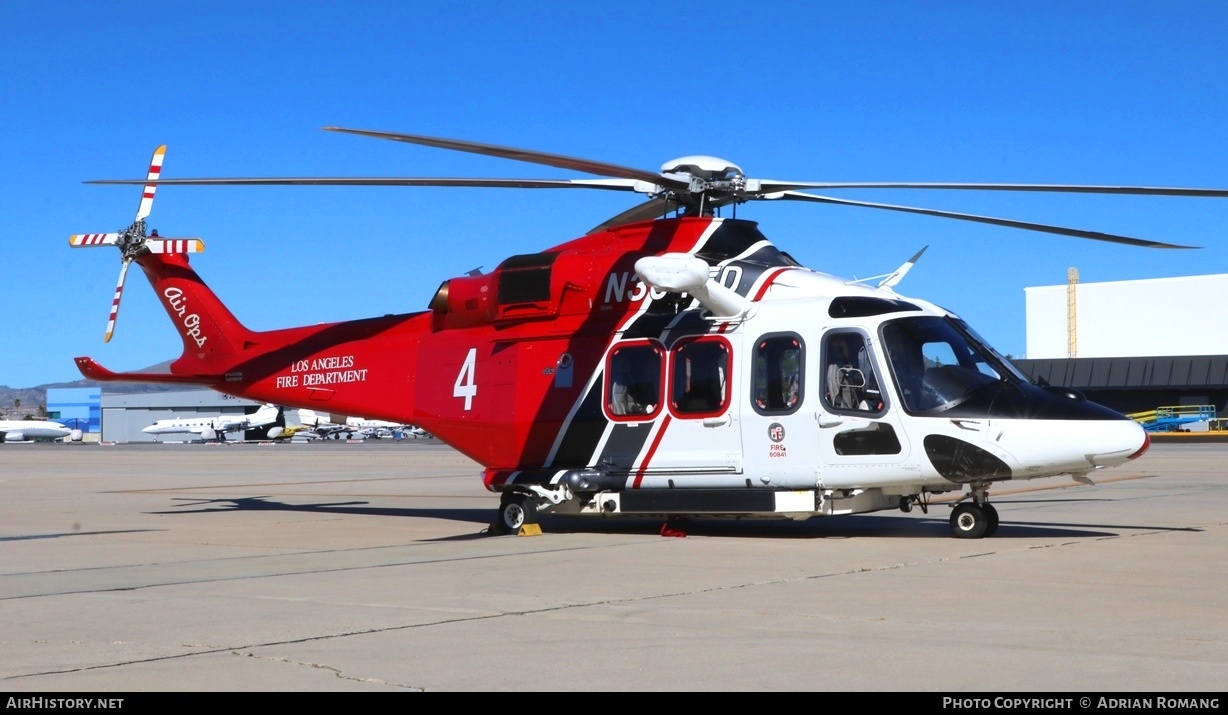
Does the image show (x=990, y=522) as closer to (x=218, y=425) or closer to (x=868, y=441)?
(x=868, y=441)

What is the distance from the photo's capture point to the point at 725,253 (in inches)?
553

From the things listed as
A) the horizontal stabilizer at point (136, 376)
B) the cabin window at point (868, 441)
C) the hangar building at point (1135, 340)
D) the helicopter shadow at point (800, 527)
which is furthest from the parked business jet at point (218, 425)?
the cabin window at point (868, 441)

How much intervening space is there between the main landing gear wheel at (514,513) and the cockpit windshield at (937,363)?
464 cm

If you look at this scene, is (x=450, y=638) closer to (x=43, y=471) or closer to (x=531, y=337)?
(x=531, y=337)

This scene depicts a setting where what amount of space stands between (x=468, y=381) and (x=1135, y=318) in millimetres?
82951

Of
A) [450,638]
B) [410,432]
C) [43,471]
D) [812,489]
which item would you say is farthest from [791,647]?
[410,432]

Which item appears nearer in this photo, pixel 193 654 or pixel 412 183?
pixel 193 654

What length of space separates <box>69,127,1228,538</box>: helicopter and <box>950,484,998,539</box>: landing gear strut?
0.06ft

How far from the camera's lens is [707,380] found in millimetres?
13773

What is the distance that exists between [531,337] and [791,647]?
28.7 ft

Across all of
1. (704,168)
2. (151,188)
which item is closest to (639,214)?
(704,168)

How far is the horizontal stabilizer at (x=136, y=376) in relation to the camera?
61.4 feet

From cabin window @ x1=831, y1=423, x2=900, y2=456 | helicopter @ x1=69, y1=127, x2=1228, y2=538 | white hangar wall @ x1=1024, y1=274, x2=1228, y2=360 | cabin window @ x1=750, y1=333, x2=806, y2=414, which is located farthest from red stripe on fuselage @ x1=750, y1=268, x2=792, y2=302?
white hangar wall @ x1=1024, y1=274, x2=1228, y2=360

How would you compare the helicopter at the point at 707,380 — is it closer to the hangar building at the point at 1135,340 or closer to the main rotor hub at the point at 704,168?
the main rotor hub at the point at 704,168
